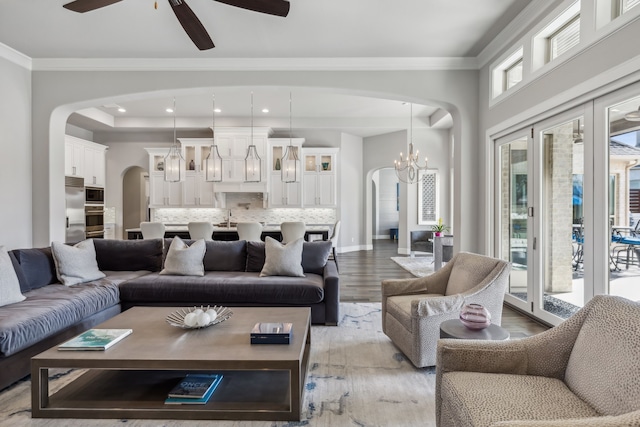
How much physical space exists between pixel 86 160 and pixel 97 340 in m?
7.00

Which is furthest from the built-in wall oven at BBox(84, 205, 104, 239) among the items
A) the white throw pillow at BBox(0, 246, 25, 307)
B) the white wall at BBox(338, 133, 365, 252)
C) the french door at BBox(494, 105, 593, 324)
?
the french door at BBox(494, 105, 593, 324)

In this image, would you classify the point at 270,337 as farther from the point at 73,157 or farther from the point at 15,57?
the point at 73,157

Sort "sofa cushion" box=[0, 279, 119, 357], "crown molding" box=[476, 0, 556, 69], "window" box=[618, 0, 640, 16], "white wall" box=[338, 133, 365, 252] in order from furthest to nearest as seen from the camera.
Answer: "white wall" box=[338, 133, 365, 252] → "crown molding" box=[476, 0, 556, 69] → "window" box=[618, 0, 640, 16] → "sofa cushion" box=[0, 279, 119, 357]

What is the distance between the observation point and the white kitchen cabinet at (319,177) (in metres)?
8.95

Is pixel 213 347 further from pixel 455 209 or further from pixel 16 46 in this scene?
pixel 16 46

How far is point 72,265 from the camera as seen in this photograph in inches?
145

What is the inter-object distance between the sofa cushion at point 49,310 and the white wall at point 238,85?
2032 mm

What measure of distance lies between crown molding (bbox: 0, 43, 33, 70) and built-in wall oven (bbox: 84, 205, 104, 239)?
3702mm

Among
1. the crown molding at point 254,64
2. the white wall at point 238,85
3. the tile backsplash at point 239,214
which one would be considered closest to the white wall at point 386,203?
the tile backsplash at point 239,214

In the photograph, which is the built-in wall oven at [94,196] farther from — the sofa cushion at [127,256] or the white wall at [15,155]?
the sofa cushion at [127,256]

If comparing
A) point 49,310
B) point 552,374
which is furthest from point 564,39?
point 49,310

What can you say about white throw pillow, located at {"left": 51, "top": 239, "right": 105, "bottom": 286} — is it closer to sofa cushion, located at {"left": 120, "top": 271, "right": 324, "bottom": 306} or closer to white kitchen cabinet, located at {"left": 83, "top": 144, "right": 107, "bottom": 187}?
sofa cushion, located at {"left": 120, "top": 271, "right": 324, "bottom": 306}

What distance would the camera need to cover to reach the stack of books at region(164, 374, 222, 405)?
2043 millimetres

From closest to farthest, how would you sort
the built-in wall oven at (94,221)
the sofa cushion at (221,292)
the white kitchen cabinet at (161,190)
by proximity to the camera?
the sofa cushion at (221,292), the built-in wall oven at (94,221), the white kitchen cabinet at (161,190)
